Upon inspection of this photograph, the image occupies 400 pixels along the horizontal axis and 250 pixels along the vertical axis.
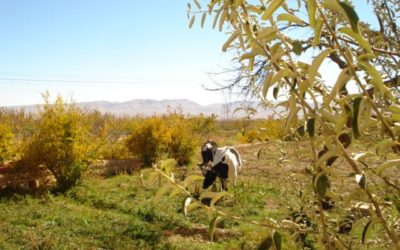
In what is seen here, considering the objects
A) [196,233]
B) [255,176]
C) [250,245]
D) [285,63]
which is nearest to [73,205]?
[196,233]

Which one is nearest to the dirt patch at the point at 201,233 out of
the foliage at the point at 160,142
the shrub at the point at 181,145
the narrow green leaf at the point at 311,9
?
the narrow green leaf at the point at 311,9

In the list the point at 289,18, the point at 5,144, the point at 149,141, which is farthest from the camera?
the point at 149,141

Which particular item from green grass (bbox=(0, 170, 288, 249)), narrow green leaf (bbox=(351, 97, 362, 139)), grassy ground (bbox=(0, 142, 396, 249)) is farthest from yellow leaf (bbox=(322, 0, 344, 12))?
green grass (bbox=(0, 170, 288, 249))

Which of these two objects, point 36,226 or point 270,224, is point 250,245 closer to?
point 36,226

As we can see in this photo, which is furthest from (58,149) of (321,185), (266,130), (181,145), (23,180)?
(321,185)

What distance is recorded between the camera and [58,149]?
852cm

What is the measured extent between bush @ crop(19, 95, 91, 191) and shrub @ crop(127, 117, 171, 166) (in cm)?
341

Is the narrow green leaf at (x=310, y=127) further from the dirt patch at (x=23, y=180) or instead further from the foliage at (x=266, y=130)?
the dirt patch at (x=23, y=180)

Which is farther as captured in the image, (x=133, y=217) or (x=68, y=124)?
(x=68, y=124)

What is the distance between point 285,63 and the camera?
2.70 feet

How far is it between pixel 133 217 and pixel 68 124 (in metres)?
3.19

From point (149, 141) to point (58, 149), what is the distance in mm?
3976

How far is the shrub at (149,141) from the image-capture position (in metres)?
12.1

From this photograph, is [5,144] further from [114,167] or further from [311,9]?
[311,9]
